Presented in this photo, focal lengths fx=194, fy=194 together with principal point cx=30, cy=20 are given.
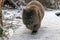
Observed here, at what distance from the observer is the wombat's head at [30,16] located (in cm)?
572

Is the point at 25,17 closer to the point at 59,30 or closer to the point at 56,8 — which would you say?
the point at 59,30

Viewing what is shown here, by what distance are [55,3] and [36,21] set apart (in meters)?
7.94

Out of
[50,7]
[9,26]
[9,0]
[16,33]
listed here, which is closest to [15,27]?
[9,26]

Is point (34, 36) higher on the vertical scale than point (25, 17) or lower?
lower

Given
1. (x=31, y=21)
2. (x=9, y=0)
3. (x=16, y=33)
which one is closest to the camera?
(x=31, y=21)

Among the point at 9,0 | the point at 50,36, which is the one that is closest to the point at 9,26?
the point at 50,36

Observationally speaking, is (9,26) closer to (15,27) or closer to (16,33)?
(15,27)

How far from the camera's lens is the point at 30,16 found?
5.75m

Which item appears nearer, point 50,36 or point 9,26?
point 50,36

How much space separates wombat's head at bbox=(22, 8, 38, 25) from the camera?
5723 mm

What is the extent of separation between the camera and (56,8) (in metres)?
13.4

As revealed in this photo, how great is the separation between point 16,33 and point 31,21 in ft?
2.56

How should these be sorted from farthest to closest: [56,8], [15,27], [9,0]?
[56,8] < [9,0] < [15,27]

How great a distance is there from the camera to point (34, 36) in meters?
5.75
